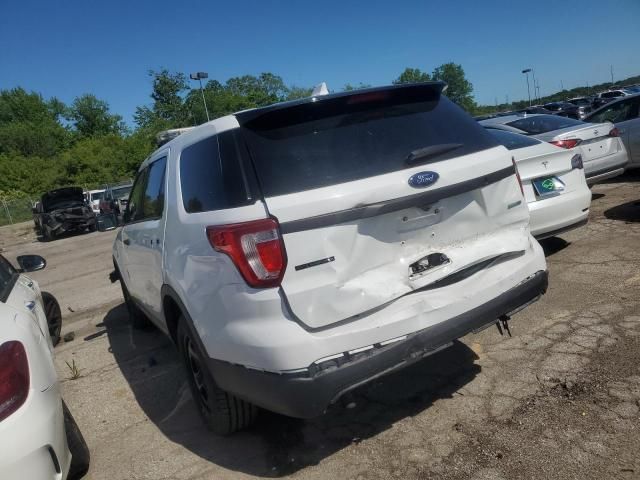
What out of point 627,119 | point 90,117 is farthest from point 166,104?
point 627,119

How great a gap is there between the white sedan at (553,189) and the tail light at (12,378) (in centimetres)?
427

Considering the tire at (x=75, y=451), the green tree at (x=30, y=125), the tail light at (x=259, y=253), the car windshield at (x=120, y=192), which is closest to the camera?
the tail light at (x=259, y=253)

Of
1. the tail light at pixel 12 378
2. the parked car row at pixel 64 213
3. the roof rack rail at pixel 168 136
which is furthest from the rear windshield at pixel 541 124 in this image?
the parked car row at pixel 64 213

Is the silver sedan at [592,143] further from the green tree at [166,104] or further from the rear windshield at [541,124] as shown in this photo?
the green tree at [166,104]

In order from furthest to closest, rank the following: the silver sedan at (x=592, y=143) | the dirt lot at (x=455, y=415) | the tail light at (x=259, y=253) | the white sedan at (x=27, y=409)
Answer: the silver sedan at (x=592, y=143) → the dirt lot at (x=455, y=415) → the tail light at (x=259, y=253) → the white sedan at (x=27, y=409)

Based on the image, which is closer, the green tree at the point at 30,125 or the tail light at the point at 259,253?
the tail light at the point at 259,253

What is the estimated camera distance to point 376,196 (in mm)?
2412

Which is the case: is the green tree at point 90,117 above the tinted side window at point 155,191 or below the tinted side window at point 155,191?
above

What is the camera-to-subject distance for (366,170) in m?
2.50

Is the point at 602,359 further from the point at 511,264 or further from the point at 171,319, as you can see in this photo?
the point at 171,319

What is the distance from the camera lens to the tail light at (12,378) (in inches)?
82.1

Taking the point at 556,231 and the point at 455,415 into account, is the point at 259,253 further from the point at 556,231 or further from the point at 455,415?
the point at 556,231

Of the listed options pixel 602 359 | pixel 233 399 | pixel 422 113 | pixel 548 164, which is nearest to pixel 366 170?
pixel 422 113

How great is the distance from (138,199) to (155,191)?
31.5 inches
